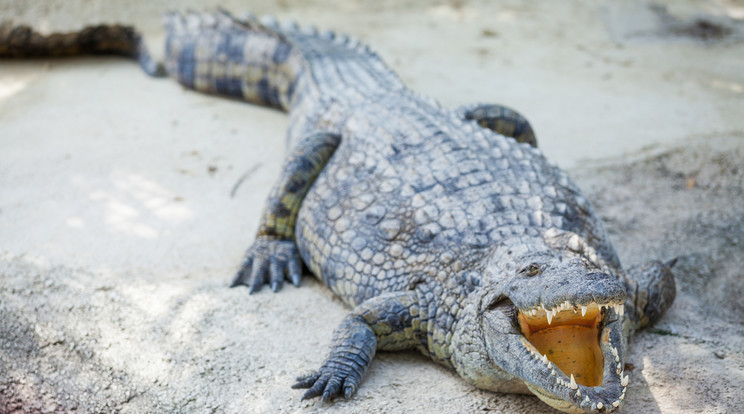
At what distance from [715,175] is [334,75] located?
2735 mm

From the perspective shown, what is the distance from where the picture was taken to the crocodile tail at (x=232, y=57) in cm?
→ 550

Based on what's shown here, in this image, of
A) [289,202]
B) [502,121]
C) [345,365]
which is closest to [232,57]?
[289,202]

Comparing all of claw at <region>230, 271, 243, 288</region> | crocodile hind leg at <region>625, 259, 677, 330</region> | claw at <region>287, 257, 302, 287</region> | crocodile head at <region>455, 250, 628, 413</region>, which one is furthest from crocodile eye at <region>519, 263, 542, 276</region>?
claw at <region>230, 271, 243, 288</region>

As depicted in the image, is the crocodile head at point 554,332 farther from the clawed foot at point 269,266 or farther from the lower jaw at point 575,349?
the clawed foot at point 269,266

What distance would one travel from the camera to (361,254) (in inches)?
132

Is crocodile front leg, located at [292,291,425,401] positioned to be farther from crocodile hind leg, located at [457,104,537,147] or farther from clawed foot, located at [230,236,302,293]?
crocodile hind leg, located at [457,104,537,147]

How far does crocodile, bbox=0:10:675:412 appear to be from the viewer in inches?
97.8

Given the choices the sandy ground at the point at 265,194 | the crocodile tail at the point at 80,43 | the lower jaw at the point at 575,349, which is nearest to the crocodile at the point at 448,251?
the lower jaw at the point at 575,349

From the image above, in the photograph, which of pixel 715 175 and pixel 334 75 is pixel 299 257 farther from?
pixel 715 175

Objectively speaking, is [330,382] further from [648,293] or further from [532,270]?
[648,293]

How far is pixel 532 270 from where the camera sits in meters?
2.56

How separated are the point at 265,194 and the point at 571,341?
2.59 metres

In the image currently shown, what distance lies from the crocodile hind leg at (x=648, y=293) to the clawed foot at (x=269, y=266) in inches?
68.6

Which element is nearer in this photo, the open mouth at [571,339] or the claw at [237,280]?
the open mouth at [571,339]
